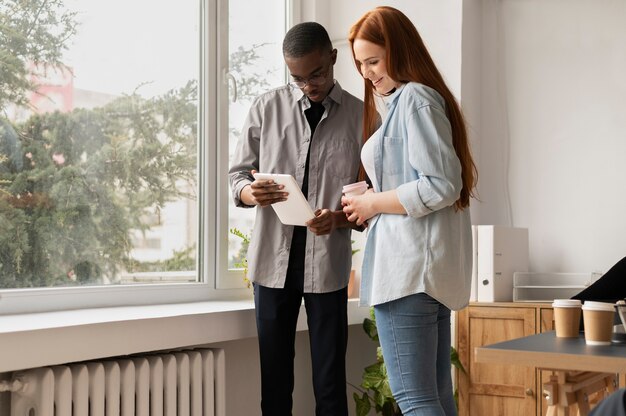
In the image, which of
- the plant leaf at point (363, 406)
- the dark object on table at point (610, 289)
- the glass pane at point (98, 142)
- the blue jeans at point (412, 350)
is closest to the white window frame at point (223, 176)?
the glass pane at point (98, 142)

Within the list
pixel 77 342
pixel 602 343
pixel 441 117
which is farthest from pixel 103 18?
pixel 602 343

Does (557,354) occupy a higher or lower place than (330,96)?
lower

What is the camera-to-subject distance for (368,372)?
3.76 meters

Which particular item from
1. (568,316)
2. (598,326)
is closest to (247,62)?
(568,316)

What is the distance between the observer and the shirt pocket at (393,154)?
7.38ft

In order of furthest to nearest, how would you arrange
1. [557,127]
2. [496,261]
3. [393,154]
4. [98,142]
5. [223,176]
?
[557,127] < [496,261] < [223,176] < [98,142] < [393,154]

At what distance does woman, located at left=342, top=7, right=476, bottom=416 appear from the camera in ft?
6.99

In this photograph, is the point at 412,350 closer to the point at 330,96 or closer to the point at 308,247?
the point at 308,247

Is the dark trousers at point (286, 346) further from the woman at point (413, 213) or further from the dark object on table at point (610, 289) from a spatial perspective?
the dark object on table at point (610, 289)

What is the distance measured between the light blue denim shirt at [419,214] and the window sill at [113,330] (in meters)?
0.85

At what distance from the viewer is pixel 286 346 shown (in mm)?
2973

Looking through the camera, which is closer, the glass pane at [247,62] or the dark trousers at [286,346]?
the dark trousers at [286,346]

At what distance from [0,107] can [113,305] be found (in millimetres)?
826

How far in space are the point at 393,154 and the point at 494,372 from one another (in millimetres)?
1748
